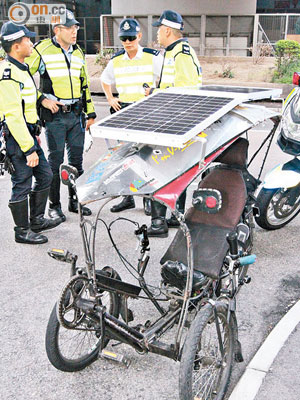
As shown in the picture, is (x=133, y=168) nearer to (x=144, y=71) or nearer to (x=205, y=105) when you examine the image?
(x=205, y=105)

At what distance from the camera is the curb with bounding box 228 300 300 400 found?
9.34 ft

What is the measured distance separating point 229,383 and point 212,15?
2085 centimetres

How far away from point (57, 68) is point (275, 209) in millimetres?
2699

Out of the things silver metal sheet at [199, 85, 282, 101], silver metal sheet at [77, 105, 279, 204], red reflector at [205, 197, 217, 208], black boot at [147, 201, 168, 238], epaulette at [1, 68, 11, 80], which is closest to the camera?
silver metal sheet at [77, 105, 279, 204]

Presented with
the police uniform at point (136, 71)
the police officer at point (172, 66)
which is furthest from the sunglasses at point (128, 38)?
the police officer at point (172, 66)

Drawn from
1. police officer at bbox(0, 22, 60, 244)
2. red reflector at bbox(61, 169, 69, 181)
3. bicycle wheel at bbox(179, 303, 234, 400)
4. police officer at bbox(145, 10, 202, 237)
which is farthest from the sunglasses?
bicycle wheel at bbox(179, 303, 234, 400)

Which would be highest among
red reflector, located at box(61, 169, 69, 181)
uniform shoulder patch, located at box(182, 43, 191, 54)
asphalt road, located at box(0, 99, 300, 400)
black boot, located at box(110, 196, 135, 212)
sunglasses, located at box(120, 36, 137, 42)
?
sunglasses, located at box(120, 36, 137, 42)

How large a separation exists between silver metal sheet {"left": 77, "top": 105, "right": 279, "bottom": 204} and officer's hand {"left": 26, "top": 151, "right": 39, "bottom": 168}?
5.90 ft

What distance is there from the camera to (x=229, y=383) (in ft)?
9.50

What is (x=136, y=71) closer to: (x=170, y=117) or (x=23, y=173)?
(x=23, y=173)

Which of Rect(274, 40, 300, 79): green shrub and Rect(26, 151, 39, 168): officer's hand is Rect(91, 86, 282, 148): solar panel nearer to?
Rect(26, 151, 39, 168): officer's hand

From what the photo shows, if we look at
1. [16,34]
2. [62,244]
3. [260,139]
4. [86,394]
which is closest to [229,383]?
[86,394]

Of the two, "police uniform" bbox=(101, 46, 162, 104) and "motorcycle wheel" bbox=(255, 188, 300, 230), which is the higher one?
"police uniform" bbox=(101, 46, 162, 104)

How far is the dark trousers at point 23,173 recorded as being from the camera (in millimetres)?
4621
